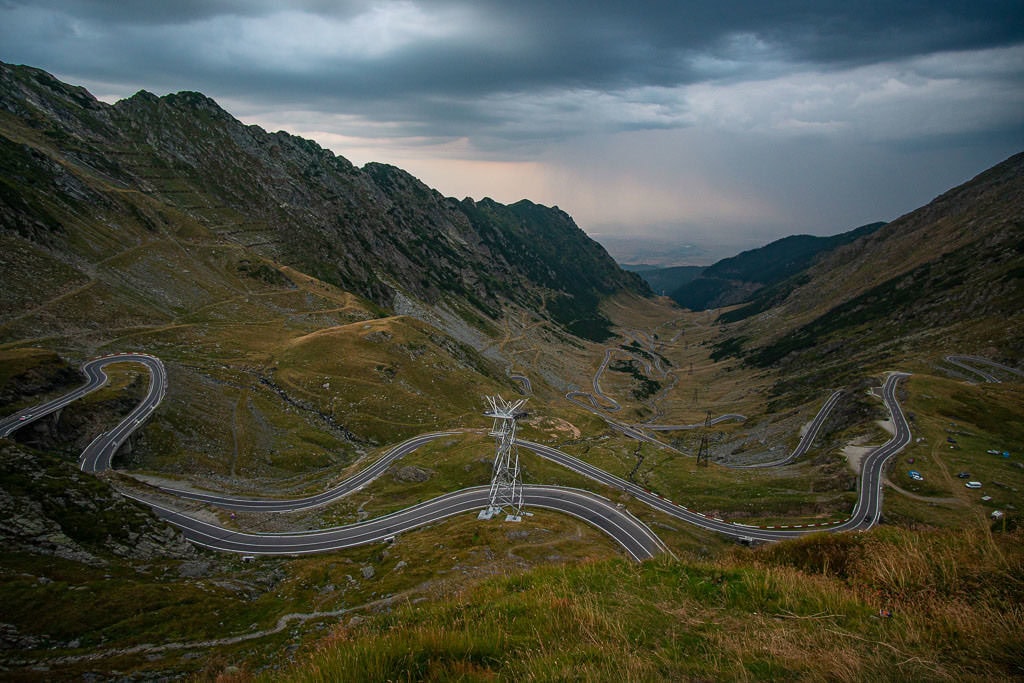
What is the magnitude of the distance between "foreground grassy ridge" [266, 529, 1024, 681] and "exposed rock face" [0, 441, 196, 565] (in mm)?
30288

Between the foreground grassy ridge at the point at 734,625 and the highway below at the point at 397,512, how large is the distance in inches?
1505

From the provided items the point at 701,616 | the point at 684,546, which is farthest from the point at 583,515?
the point at 701,616

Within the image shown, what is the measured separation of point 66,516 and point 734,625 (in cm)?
3900

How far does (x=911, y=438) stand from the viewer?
7700 centimetres

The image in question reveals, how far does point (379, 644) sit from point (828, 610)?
7997 mm

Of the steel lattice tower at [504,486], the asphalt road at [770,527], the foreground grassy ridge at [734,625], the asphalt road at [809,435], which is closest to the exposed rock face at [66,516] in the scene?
the steel lattice tower at [504,486]

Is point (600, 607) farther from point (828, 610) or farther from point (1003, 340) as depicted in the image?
point (1003, 340)

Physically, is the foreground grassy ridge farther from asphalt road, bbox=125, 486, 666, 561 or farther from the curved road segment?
the curved road segment

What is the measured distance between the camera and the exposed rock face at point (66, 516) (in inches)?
1053

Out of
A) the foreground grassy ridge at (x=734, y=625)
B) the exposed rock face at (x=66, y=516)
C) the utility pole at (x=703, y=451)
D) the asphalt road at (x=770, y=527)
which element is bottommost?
the utility pole at (x=703, y=451)

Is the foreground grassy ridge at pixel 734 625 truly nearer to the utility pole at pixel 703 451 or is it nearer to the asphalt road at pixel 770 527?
the asphalt road at pixel 770 527

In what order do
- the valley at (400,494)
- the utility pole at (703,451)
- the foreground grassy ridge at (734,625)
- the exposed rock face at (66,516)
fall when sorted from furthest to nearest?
the utility pole at (703,451) < the exposed rock face at (66,516) < the valley at (400,494) < the foreground grassy ridge at (734,625)

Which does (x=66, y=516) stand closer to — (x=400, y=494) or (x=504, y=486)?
(x=400, y=494)

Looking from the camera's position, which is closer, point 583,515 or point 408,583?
point 408,583
